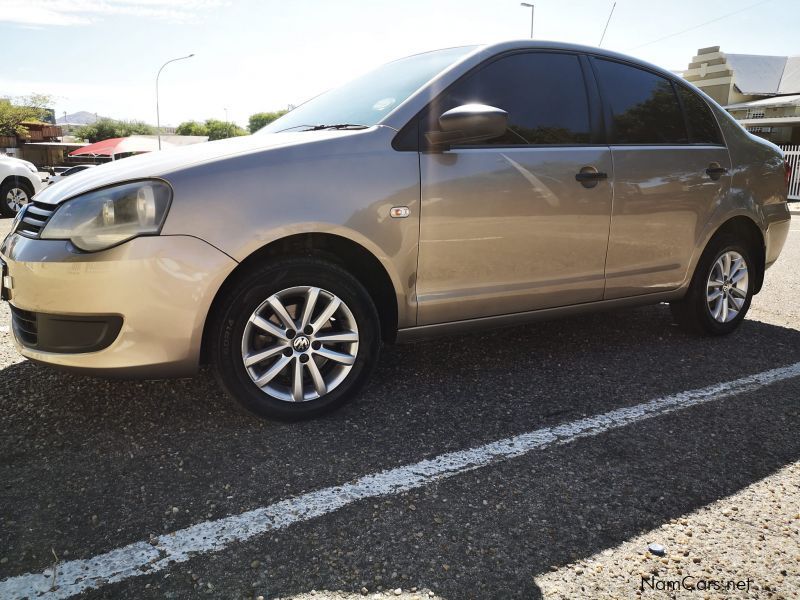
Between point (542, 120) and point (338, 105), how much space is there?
1.09 metres

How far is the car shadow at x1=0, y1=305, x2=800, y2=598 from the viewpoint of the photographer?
6.46 feet

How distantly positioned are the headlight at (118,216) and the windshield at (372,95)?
3.41ft

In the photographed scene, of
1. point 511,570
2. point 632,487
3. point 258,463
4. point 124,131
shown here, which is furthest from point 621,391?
point 124,131

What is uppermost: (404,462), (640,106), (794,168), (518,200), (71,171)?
(640,106)

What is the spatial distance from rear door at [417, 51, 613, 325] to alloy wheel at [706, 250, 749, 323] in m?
1.07

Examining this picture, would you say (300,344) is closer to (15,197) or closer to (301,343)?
(301,343)

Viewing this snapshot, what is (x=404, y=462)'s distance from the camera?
2.55 metres

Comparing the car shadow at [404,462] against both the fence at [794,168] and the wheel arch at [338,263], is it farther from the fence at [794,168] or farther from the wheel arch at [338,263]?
the fence at [794,168]

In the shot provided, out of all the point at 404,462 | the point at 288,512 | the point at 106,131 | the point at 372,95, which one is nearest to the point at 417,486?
the point at 404,462

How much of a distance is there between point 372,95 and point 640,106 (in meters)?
1.58

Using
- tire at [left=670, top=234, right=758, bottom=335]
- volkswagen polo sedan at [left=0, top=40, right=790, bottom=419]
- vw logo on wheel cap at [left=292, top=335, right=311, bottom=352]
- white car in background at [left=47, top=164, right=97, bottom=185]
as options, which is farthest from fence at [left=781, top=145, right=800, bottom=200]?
vw logo on wheel cap at [left=292, top=335, right=311, bottom=352]

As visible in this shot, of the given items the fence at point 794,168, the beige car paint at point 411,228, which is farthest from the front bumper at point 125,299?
the fence at point 794,168

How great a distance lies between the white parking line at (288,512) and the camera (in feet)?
6.04

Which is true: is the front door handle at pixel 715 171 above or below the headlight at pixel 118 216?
above
